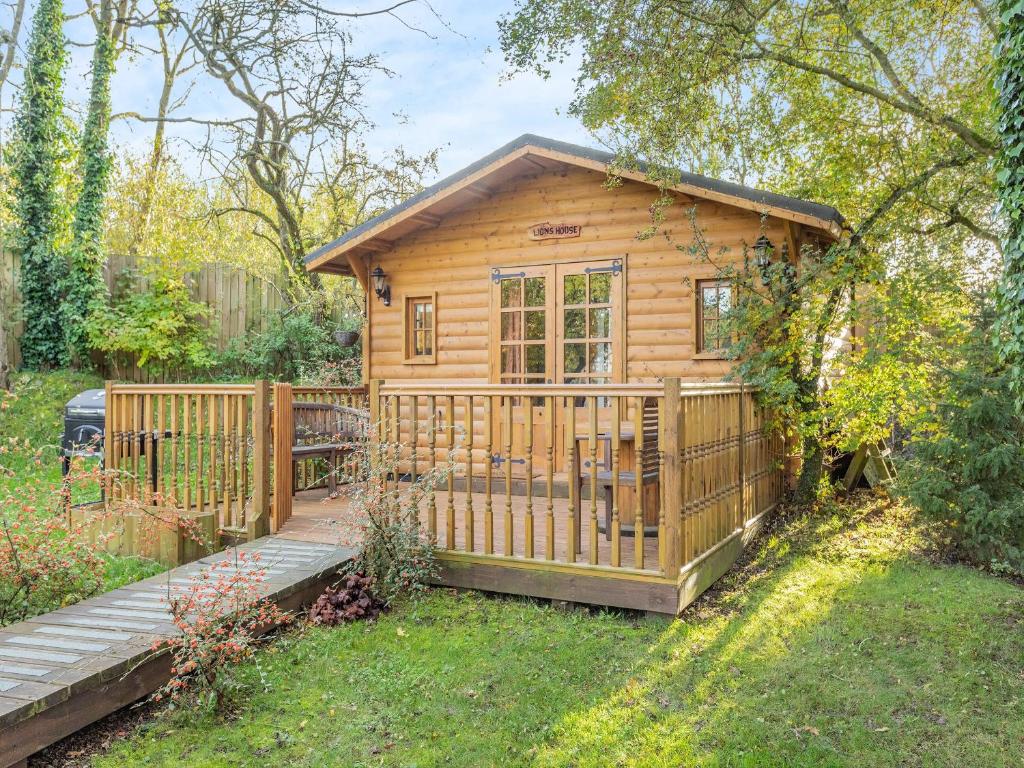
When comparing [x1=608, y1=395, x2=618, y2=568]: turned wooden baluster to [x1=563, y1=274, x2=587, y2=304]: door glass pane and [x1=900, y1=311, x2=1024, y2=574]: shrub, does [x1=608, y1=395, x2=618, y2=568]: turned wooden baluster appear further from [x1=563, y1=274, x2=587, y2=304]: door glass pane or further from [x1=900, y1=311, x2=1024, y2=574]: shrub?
[x1=563, y1=274, x2=587, y2=304]: door glass pane

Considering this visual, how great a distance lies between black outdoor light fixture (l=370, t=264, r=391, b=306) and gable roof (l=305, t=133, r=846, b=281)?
0.24 m

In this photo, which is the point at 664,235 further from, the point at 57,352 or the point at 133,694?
the point at 57,352

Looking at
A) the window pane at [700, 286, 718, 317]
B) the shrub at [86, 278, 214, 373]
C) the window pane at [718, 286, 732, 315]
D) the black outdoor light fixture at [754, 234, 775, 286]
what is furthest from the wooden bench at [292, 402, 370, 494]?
the shrub at [86, 278, 214, 373]

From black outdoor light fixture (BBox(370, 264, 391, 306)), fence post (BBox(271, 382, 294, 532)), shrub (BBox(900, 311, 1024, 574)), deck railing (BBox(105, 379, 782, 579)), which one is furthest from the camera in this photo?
black outdoor light fixture (BBox(370, 264, 391, 306))

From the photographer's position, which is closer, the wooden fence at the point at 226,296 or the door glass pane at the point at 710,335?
the door glass pane at the point at 710,335

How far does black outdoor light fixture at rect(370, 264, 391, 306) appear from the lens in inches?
Result: 336

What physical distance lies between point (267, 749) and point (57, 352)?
10.6 m

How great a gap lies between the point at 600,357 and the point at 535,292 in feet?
3.41

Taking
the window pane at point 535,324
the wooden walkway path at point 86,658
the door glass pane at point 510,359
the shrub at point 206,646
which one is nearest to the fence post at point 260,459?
the wooden walkway path at point 86,658

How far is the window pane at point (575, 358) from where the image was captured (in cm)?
762

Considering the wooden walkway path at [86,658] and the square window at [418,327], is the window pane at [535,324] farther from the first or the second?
the wooden walkway path at [86,658]

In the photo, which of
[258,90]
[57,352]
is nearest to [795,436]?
[57,352]

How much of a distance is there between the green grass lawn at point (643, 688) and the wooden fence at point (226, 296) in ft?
32.2

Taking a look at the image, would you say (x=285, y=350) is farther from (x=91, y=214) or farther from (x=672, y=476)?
(x=672, y=476)
